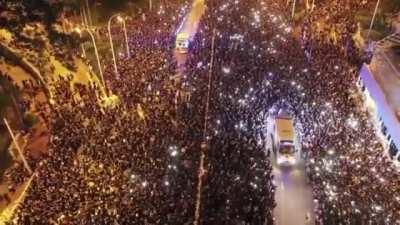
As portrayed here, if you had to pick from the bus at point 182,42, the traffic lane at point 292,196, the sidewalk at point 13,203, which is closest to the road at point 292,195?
the traffic lane at point 292,196

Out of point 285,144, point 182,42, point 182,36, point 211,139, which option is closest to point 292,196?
point 285,144

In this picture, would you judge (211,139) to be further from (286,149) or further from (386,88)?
(386,88)

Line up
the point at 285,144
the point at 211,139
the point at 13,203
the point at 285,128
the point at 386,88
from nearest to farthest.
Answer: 1. the point at 13,203
2. the point at 211,139
3. the point at 285,144
4. the point at 285,128
5. the point at 386,88

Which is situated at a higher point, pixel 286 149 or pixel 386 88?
pixel 386 88

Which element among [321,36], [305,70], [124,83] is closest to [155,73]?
[124,83]

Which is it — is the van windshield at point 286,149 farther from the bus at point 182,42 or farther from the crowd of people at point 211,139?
the bus at point 182,42
